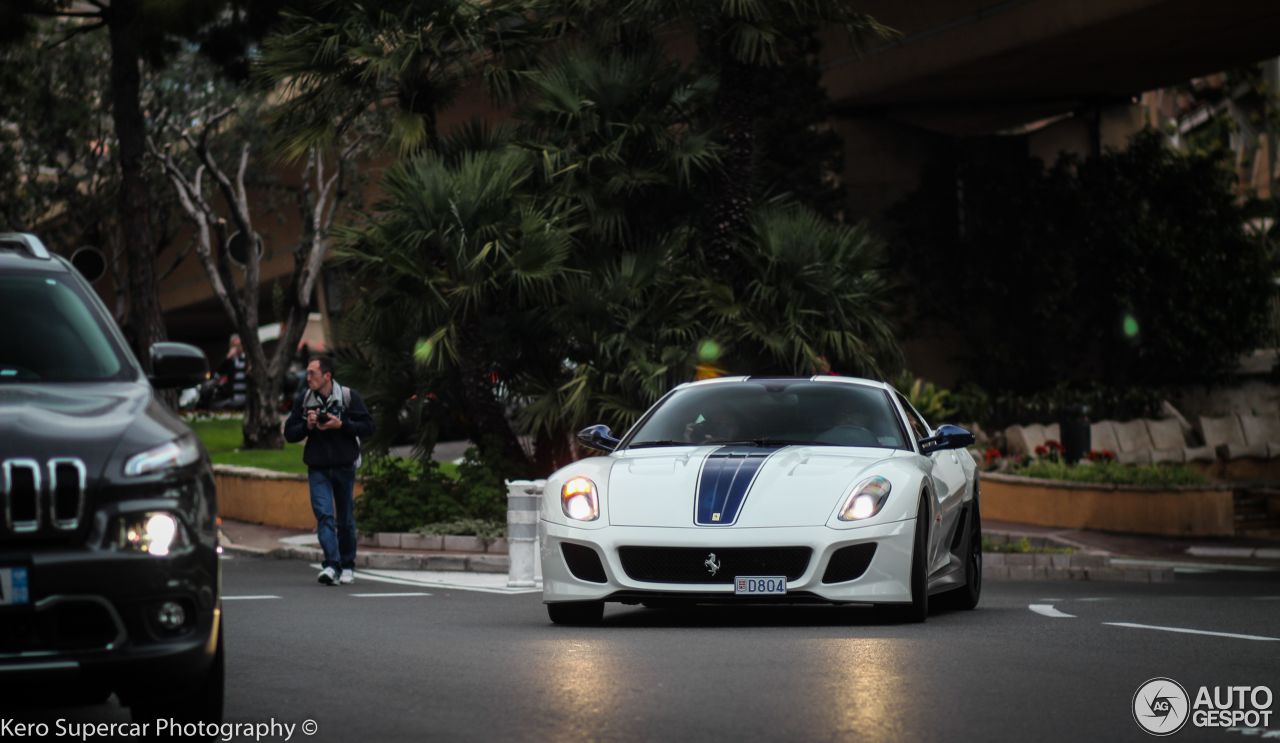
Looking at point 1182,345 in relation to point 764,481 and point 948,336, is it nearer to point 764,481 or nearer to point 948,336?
point 948,336

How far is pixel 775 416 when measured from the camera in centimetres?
1200

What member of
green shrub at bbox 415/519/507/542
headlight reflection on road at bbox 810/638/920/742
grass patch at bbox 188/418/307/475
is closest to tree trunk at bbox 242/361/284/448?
grass patch at bbox 188/418/307/475

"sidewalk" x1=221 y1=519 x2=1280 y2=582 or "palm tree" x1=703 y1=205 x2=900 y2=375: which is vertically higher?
"palm tree" x1=703 y1=205 x2=900 y2=375

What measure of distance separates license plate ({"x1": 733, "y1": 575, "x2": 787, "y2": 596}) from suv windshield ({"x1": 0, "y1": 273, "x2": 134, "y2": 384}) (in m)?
4.14

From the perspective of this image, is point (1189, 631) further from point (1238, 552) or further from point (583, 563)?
point (1238, 552)

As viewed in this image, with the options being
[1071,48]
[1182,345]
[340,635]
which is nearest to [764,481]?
[340,635]

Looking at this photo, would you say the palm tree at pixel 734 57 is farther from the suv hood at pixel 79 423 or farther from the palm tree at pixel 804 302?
the suv hood at pixel 79 423

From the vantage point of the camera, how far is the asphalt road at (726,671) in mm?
7160

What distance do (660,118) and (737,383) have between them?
1043 centimetres

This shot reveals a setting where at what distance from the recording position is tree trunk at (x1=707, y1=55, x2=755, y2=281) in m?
21.9

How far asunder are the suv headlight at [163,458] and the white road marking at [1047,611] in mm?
6948

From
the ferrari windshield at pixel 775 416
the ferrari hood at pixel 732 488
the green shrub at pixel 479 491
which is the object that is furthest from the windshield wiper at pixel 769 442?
the green shrub at pixel 479 491

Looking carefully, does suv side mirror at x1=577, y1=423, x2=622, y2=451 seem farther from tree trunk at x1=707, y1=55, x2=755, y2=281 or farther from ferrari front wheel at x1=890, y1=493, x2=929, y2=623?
tree trunk at x1=707, y1=55, x2=755, y2=281

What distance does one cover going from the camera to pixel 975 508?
13.0 metres
